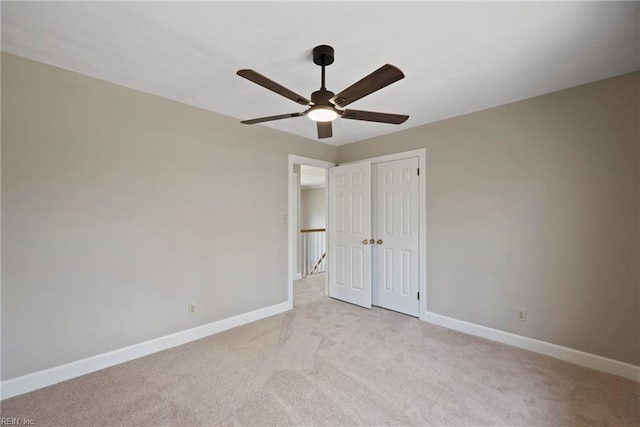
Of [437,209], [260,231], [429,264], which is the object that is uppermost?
[437,209]

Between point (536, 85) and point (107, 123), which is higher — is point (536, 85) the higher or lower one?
the higher one

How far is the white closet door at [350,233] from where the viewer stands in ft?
13.2

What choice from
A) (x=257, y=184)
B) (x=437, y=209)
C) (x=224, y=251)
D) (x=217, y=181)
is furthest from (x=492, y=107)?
(x=224, y=251)

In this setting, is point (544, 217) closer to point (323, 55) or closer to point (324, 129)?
point (324, 129)

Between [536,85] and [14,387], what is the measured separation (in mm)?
4747

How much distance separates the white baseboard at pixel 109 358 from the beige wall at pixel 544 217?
249 cm

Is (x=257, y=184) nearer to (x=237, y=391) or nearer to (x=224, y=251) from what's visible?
(x=224, y=251)

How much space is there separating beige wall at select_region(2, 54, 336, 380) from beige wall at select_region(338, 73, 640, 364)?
7.90 ft

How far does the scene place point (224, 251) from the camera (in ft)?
10.5

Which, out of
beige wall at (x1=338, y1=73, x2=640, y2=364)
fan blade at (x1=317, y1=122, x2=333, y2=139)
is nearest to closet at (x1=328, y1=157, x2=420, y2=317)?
beige wall at (x1=338, y1=73, x2=640, y2=364)

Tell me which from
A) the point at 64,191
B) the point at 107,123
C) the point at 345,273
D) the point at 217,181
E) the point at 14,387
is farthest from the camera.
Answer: the point at 345,273

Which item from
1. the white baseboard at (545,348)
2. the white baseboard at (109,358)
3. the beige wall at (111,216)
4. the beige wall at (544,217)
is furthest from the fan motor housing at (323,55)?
the white baseboard at (545,348)

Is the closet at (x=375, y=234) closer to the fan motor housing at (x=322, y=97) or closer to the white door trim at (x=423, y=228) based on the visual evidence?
the white door trim at (x=423, y=228)

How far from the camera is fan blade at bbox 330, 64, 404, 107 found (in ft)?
4.86
